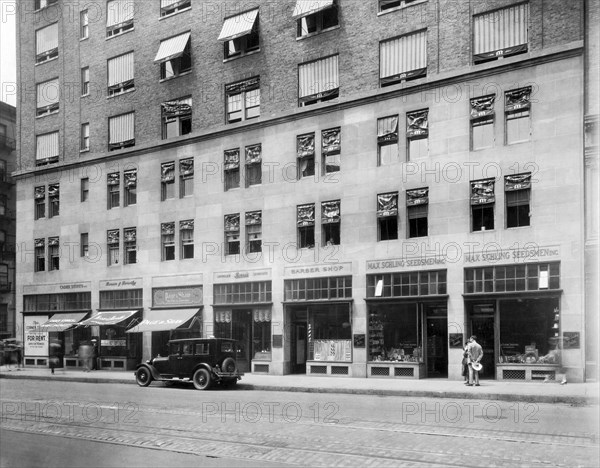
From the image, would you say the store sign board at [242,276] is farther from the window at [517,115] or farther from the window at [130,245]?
the window at [517,115]

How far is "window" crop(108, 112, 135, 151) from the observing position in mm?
36219

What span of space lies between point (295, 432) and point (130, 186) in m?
25.6

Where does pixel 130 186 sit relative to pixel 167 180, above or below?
below

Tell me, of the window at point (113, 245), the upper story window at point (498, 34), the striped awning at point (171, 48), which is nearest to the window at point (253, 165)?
the striped awning at point (171, 48)

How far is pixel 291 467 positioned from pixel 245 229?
74.3 ft

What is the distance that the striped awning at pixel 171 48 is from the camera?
33156 millimetres

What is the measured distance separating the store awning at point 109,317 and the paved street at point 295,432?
1486 centimetres

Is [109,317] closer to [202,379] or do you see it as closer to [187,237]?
[187,237]

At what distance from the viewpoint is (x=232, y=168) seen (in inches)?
1304

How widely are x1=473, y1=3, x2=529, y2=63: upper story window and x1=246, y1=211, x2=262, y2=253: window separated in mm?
11727

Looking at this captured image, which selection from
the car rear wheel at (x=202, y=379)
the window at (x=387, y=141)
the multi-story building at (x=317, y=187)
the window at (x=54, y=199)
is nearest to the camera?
the car rear wheel at (x=202, y=379)

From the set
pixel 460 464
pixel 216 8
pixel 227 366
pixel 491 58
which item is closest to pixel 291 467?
pixel 460 464

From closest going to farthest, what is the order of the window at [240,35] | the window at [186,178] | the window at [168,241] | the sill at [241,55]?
the window at [240,35] < the sill at [241,55] < the window at [186,178] < the window at [168,241]

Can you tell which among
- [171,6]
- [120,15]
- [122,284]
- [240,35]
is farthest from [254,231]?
[120,15]
